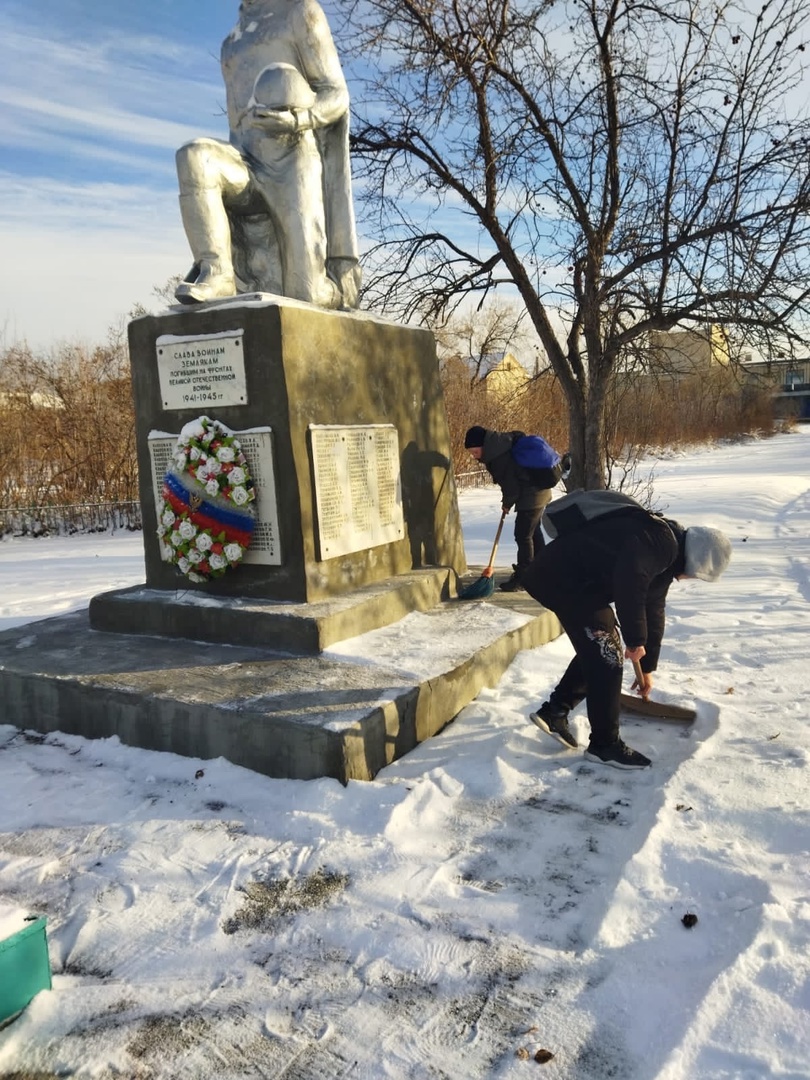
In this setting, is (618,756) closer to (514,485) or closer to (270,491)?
(270,491)

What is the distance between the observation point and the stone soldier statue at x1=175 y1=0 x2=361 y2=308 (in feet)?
15.8

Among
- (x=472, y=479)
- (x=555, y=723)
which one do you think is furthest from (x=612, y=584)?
(x=472, y=479)

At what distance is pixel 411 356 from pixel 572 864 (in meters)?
4.06

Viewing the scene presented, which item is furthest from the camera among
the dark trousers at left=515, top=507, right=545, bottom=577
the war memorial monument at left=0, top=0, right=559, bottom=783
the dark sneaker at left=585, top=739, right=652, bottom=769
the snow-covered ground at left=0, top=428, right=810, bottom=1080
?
the dark trousers at left=515, top=507, right=545, bottom=577

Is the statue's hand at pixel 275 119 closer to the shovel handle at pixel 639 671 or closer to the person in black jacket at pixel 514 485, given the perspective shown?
the person in black jacket at pixel 514 485

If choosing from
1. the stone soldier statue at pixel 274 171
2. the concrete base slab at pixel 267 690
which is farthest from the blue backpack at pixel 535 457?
the stone soldier statue at pixel 274 171

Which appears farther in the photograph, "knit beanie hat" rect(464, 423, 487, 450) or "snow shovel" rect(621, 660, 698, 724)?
"knit beanie hat" rect(464, 423, 487, 450)

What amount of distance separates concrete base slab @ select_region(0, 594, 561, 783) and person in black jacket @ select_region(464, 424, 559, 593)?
4.40ft

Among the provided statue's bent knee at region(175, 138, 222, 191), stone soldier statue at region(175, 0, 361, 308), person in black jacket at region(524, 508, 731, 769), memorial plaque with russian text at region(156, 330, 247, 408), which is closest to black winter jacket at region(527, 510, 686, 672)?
person in black jacket at region(524, 508, 731, 769)

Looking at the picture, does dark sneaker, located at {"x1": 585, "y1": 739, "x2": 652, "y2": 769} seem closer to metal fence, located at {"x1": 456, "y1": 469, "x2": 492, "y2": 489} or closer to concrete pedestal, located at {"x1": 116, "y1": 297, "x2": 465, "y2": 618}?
concrete pedestal, located at {"x1": 116, "y1": 297, "x2": 465, "y2": 618}

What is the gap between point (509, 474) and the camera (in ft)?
19.6

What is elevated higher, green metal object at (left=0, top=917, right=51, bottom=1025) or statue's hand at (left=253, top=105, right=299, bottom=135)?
statue's hand at (left=253, top=105, right=299, bottom=135)

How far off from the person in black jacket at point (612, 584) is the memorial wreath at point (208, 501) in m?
1.87

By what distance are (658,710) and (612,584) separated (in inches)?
33.9
